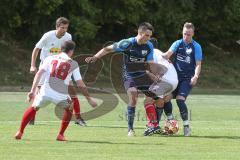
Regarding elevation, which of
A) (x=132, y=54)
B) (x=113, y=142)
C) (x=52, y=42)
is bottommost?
(x=113, y=142)

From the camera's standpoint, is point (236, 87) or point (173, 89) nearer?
point (173, 89)

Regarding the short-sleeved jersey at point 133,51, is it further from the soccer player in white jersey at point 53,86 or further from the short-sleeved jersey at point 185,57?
the soccer player in white jersey at point 53,86

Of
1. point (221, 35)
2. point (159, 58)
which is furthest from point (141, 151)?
point (221, 35)

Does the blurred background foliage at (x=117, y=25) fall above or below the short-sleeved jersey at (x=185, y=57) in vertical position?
below

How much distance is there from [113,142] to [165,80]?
295cm

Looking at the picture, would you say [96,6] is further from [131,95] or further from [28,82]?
[131,95]

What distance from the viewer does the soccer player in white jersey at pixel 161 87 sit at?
541 inches

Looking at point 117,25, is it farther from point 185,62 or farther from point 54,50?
point 185,62

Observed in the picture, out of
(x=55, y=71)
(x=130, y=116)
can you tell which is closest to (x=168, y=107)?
(x=130, y=116)

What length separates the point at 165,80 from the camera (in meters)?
14.6

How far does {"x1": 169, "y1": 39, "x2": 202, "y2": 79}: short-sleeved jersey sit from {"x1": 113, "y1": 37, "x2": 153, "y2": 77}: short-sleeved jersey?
0.61 metres

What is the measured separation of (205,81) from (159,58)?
27.9 metres

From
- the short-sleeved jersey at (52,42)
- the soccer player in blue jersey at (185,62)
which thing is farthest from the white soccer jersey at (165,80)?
the short-sleeved jersey at (52,42)

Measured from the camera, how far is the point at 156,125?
44.7ft
